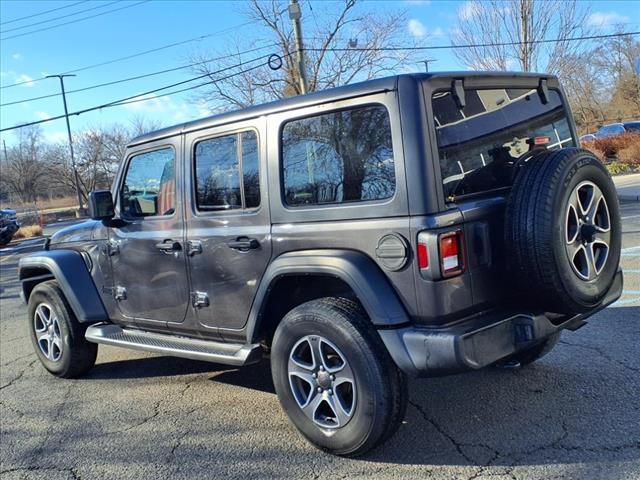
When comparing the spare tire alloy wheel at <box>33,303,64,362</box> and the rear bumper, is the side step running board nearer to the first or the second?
the spare tire alloy wheel at <box>33,303,64,362</box>

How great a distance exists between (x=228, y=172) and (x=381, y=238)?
1303 millimetres

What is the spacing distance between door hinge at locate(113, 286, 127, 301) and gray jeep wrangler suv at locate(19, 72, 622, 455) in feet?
2.12

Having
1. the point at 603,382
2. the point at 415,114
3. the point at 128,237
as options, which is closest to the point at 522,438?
the point at 603,382

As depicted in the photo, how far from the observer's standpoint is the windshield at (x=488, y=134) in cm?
294

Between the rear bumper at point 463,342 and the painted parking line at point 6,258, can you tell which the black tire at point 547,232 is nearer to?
the rear bumper at point 463,342

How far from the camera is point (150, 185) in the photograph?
4.29 meters

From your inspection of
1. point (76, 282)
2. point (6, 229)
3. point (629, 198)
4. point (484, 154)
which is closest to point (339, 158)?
point (484, 154)

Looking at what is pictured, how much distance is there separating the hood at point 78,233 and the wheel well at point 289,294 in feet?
6.45

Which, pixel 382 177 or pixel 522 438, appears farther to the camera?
pixel 522 438

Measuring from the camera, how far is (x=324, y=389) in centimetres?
314

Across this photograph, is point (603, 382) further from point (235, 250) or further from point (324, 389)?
point (235, 250)

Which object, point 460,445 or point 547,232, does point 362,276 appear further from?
point 460,445

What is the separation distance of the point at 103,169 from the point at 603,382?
4458 cm

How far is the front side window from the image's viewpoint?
161 inches
